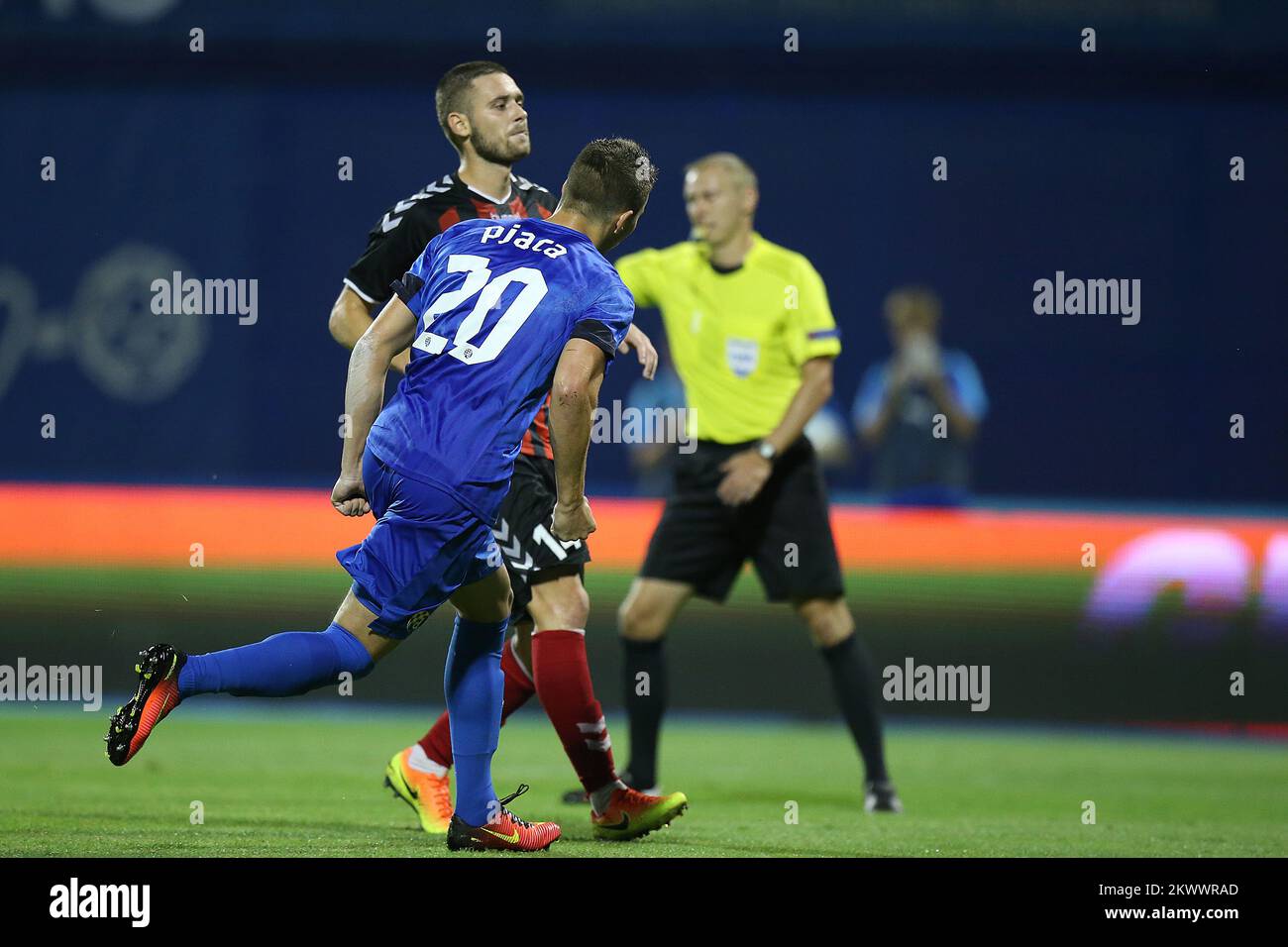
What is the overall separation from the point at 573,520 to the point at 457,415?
1.23 ft

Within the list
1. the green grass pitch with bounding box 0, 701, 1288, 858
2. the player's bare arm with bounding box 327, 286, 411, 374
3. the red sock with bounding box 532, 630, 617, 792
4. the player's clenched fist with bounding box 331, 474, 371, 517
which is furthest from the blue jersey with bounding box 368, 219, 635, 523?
the green grass pitch with bounding box 0, 701, 1288, 858

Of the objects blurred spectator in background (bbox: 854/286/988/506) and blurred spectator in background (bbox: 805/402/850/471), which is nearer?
blurred spectator in background (bbox: 854/286/988/506)

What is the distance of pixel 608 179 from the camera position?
433 centimetres

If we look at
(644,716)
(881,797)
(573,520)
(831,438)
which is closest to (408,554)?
(573,520)

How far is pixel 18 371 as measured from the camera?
1075cm

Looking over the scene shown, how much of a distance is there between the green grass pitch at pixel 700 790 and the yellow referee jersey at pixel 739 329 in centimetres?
141

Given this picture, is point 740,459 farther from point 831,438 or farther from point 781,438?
point 831,438

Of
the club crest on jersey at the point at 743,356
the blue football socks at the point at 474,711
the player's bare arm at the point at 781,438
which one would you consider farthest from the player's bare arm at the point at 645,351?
the club crest on jersey at the point at 743,356

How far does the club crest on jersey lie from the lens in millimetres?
6469

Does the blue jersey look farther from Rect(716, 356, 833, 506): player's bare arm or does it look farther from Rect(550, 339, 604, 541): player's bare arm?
Rect(716, 356, 833, 506): player's bare arm

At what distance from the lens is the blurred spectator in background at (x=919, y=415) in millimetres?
9664

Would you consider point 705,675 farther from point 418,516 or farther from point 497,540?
point 418,516

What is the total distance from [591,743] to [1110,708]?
14.9ft
